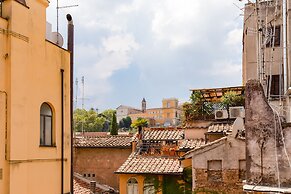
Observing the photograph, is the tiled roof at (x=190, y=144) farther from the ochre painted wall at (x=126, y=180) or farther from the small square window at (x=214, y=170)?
the small square window at (x=214, y=170)

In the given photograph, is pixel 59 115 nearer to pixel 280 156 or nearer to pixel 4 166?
pixel 4 166

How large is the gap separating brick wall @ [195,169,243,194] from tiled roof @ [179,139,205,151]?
11.3ft

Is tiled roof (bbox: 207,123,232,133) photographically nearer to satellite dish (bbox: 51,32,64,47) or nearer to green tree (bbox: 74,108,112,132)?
satellite dish (bbox: 51,32,64,47)

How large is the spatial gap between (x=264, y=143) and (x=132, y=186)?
11859 mm

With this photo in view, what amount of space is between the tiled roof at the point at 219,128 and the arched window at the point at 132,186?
4979 mm

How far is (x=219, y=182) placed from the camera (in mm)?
17891

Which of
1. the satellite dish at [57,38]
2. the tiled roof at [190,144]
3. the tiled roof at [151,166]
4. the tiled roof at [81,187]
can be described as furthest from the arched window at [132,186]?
the satellite dish at [57,38]

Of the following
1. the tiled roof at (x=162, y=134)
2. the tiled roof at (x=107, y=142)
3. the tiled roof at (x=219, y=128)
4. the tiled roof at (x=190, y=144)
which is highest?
the tiled roof at (x=219, y=128)

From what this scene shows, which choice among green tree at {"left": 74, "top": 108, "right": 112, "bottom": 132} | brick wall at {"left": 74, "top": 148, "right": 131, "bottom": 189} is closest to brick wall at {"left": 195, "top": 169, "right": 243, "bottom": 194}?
brick wall at {"left": 74, "top": 148, "right": 131, "bottom": 189}

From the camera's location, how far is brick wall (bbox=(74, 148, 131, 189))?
27.6 meters

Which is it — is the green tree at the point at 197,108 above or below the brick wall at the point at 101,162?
above

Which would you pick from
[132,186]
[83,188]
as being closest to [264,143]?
[132,186]

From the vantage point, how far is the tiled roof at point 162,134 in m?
24.4

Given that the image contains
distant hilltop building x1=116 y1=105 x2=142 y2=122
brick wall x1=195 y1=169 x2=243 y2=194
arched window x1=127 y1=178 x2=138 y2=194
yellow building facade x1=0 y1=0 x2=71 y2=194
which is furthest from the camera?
distant hilltop building x1=116 y1=105 x2=142 y2=122
